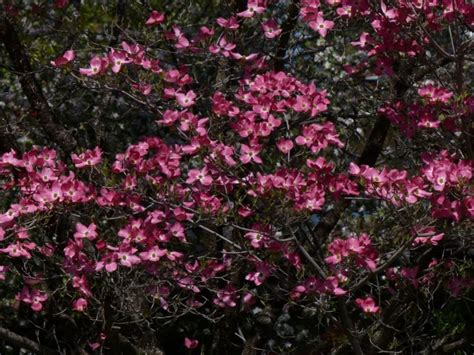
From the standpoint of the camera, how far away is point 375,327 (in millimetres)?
4945

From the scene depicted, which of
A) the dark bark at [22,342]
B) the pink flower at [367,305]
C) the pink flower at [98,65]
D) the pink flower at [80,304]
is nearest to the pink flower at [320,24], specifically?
the pink flower at [98,65]

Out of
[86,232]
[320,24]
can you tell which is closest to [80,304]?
[86,232]

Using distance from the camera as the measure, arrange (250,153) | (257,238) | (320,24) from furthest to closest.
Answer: (320,24)
(257,238)
(250,153)

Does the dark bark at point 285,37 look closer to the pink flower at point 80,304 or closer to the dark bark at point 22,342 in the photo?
the pink flower at point 80,304

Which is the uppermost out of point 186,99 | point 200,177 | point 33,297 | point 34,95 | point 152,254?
point 186,99

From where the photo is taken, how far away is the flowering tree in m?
4.11

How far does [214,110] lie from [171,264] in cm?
89

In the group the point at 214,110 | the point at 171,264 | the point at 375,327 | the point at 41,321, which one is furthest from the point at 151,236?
the point at 41,321

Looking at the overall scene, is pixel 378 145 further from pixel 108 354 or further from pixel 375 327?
pixel 108 354

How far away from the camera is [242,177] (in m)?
4.55

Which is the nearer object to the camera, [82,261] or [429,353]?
[82,261]

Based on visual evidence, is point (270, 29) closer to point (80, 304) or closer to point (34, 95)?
point (34, 95)

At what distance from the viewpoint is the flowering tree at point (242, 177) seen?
411 cm

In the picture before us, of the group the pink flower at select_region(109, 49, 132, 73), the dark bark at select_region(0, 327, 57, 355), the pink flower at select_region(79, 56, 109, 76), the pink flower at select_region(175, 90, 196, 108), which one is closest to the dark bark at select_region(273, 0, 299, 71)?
the pink flower at select_region(175, 90, 196, 108)
